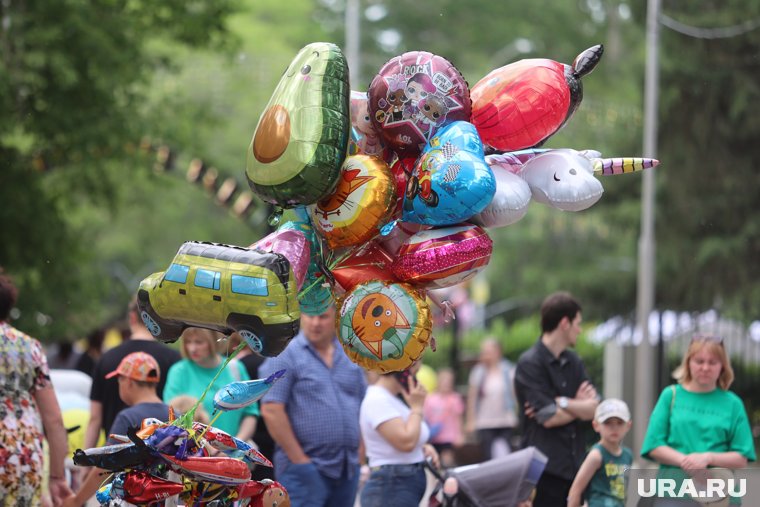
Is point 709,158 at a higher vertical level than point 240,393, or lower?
higher

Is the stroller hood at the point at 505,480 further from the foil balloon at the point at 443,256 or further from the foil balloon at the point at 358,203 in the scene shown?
the foil balloon at the point at 358,203

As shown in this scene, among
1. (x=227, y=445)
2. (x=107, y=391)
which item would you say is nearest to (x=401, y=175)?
(x=227, y=445)

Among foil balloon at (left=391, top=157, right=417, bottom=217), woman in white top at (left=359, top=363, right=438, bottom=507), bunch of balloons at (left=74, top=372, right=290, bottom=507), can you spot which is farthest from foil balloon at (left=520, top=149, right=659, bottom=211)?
woman in white top at (left=359, top=363, right=438, bottom=507)

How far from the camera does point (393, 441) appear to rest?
7309 millimetres

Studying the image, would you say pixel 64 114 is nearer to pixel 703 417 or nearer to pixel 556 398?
pixel 556 398

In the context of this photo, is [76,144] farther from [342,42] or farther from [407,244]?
[342,42]

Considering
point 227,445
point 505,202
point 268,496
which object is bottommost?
point 268,496

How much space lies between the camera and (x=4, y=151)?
15.3 meters

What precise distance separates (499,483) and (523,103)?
2475 millimetres

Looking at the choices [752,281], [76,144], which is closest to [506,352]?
[752,281]

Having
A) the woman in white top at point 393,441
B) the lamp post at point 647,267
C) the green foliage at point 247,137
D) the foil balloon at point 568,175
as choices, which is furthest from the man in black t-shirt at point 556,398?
the lamp post at point 647,267

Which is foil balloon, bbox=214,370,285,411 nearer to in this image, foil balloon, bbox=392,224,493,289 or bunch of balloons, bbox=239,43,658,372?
bunch of balloons, bbox=239,43,658,372

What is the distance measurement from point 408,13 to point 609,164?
101ft

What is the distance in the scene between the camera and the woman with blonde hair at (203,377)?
7.87 m
